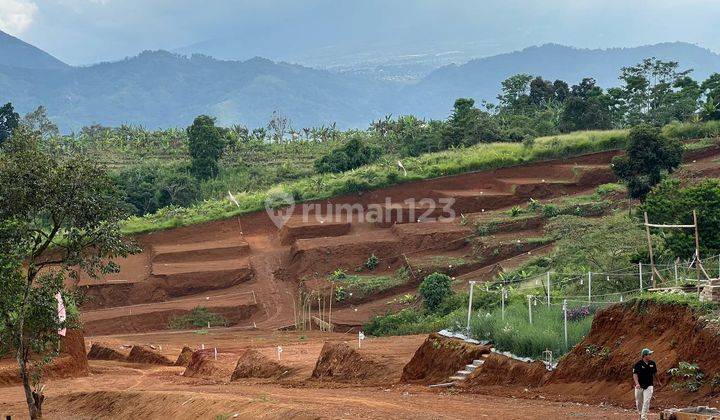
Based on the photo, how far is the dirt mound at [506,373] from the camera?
22078 millimetres

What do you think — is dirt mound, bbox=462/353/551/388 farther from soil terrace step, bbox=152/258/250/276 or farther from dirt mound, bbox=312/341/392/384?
soil terrace step, bbox=152/258/250/276

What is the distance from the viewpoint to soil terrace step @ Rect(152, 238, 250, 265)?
60344mm

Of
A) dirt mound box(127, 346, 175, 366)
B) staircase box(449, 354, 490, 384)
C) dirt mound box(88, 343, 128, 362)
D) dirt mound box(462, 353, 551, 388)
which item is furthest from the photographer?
dirt mound box(88, 343, 128, 362)

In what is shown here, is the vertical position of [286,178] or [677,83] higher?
[677,83]

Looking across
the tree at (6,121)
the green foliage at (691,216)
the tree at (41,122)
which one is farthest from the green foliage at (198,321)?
the tree at (41,122)

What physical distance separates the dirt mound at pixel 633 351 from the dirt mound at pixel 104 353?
21.7 metres

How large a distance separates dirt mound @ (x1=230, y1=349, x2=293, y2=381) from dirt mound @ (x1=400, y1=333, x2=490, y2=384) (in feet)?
15.5

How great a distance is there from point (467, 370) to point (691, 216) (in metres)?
11.9

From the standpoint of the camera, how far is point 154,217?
65500 mm

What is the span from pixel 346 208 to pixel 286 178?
1411 centimetres

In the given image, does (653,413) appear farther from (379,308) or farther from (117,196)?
(379,308)

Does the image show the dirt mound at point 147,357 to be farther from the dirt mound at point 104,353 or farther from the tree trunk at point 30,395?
the tree trunk at point 30,395

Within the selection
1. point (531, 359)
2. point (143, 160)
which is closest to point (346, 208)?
point (143, 160)

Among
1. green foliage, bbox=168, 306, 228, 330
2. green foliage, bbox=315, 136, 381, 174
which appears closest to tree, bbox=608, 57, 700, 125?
green foliage, bbox=315, 136, 381, 174
